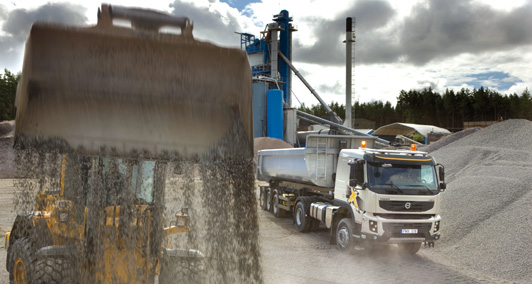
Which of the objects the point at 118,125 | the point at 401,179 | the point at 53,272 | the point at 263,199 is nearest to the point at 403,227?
the point at 401,179

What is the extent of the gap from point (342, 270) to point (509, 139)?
14227 millimetres

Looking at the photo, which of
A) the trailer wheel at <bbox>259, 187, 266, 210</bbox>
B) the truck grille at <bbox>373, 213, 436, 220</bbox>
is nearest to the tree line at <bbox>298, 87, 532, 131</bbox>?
the trailer wheel at <bbox>259, 187, 266, 210</bbox>

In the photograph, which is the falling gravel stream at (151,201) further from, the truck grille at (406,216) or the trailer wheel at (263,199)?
the trailer wheel at (263,199)

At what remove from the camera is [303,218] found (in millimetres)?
11953

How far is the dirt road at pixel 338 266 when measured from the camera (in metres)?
7.71

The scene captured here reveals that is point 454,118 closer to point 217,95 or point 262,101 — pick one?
point 262,101

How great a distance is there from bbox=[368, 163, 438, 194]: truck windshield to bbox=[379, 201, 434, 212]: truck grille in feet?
0.66

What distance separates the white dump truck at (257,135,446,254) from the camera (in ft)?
29.8

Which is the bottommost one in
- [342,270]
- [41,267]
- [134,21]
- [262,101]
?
[342,270]

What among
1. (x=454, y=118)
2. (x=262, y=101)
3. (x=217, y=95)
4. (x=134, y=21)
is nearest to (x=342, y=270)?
(x=217, y=95)

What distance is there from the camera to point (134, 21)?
16.2 ft

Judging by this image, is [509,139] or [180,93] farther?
[509,139]

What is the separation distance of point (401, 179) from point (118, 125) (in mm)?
6412

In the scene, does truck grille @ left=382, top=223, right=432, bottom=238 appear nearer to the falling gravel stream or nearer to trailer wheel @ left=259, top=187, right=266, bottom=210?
the falling gravel stream
